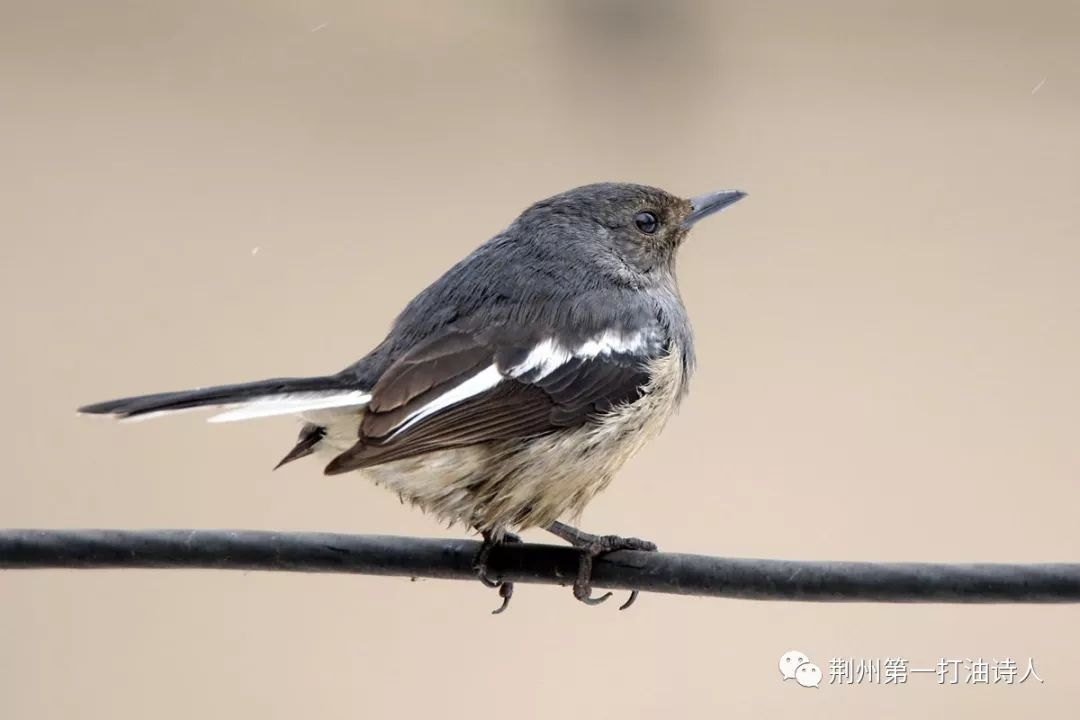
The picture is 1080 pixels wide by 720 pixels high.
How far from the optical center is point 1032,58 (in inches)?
240

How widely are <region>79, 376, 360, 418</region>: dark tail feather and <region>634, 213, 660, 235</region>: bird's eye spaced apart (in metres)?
1.22

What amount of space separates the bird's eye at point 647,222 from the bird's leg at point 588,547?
110 cm

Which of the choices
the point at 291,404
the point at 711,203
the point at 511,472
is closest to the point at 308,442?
the point at 291,404

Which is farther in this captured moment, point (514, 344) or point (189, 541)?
point (514, 344)

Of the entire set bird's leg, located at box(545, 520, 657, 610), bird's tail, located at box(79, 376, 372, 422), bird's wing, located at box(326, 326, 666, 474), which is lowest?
bird's leg, located at box(545, 520, 657, 610)

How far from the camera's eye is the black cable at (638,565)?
2.28 metres

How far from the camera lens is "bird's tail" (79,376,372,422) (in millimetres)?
2922

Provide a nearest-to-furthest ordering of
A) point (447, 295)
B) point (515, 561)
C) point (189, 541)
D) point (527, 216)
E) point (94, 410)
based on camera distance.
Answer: point (189, 541), point (94, 410), point (515, 561), point (447, 295), point (527, 216)

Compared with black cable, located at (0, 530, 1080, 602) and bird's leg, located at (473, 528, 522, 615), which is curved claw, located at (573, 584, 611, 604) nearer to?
bird's leg, located at (473, 528, 522, 615)

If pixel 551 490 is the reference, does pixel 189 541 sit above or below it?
below

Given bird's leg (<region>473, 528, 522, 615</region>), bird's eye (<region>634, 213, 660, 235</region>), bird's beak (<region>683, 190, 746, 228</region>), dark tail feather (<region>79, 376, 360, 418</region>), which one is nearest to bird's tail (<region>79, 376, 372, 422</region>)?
dark tail feather (<region>79, 376, 360, 418</region>)

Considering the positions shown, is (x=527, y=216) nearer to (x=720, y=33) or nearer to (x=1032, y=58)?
(x=720, y=33)

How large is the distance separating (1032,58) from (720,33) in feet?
4.59

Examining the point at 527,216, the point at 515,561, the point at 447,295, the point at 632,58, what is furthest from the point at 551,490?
the point at 632,58
